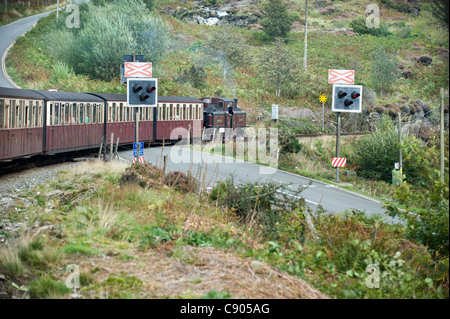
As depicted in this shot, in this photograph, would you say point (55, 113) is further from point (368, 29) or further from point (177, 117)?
point (368, 29)

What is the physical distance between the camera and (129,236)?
30.0 ft

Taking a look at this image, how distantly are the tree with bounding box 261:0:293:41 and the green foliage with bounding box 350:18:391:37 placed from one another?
1345 cm

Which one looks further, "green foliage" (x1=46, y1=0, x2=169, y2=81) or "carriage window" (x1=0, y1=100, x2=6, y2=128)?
"green foliage" (x1=46, y1=0, x2=169, y2=81)

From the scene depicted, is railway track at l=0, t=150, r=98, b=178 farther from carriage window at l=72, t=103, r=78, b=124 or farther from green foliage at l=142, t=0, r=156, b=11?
green foliage at l=142, t=0, r=156, b=11

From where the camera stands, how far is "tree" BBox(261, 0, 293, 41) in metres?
85.1

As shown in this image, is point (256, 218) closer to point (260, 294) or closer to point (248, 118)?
point (260, 294)

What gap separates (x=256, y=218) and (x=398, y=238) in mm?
3403

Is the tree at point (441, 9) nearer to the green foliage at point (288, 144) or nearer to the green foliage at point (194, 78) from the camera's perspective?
the green foliage at point (288, 144)

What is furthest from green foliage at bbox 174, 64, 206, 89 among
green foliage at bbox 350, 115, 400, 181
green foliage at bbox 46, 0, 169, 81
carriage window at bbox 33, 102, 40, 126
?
carriage window at bbox 33, 102, 40, 126

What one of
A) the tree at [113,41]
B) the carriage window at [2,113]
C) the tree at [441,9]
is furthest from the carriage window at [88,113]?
the tree at [113,41]

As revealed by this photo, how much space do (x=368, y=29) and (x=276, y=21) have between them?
1685cm

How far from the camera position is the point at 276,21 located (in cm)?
8500

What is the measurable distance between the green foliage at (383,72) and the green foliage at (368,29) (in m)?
29.4

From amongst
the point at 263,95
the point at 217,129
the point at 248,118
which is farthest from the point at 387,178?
the point at 263,95
